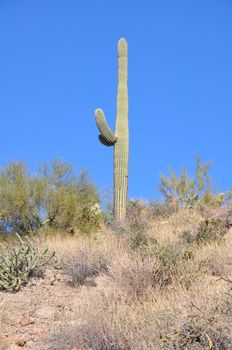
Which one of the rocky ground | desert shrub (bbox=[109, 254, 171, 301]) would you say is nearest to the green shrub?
the rocky ground

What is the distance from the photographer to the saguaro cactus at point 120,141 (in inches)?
643

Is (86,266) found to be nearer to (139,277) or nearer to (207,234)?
(139,277)

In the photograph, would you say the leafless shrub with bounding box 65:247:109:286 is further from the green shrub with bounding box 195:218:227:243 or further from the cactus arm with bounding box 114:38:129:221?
the cactus arm with bounding box 114:38:129:221

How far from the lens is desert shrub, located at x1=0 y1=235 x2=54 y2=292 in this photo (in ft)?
27.1

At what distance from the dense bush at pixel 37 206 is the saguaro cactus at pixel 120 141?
0.75 m

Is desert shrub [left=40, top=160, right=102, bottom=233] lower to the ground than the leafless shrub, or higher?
higher

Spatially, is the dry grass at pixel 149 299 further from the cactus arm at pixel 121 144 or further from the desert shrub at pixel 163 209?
the desert shrub at pixel 163 209

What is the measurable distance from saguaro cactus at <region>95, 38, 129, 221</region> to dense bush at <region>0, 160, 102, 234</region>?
2.46 ft

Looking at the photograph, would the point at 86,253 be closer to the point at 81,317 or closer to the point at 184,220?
the point at 81,317

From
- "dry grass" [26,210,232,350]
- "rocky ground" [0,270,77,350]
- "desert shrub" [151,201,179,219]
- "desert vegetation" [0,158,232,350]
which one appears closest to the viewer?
"dry grass" [26,210,232,350]

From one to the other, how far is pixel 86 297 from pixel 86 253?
91.1 inches

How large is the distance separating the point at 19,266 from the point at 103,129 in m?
8.09

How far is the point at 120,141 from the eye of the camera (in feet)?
55.1

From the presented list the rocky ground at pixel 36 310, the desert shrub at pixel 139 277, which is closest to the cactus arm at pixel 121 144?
the rocky ground at pixel 36 310
